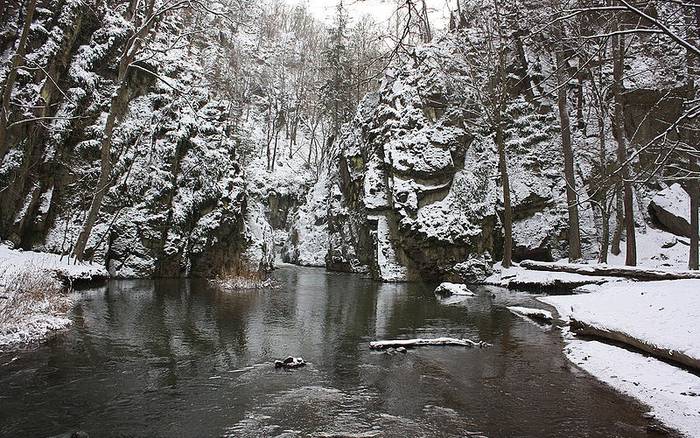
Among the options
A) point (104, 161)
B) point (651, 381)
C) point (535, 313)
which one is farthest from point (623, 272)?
point (104, 161)

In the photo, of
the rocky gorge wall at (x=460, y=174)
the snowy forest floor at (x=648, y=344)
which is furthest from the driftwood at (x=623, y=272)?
the rocky gorge wall at (x=460, y=174)

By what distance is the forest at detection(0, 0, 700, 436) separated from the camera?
5164 mm

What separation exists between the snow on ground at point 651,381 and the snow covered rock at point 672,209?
18314mm

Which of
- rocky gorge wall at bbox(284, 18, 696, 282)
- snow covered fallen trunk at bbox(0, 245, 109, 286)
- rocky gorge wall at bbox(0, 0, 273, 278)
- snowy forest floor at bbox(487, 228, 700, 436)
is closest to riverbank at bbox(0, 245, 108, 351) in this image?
snow covered fallen trunk at bbox(0, 245, 109, 286)

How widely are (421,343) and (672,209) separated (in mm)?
20596

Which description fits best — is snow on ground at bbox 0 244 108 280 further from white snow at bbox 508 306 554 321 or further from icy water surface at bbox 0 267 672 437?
white snow at bbox 508 306 554 321

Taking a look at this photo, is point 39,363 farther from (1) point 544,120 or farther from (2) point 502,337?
(1) point 544,120

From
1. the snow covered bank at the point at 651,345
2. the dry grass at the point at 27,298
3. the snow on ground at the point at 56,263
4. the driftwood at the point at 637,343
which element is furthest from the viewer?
the snow on ground at the point at 56,263

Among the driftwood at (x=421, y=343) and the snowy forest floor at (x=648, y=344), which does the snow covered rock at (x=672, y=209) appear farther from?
the driftwood at (x=421, y=343)

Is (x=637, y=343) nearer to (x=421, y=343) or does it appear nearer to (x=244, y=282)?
(x=421, y=343)

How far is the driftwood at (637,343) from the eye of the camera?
5898 millimetres

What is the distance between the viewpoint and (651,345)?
666 centimetres

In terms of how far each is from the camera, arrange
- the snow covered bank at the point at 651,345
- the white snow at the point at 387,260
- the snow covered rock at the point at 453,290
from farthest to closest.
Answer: the white snow at the point at 387,260 → the snow covered rock at the point at 453,290 → the snow covered bank at the point at 651,345

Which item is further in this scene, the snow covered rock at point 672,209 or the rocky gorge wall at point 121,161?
the snow covered rock at point 672,209
